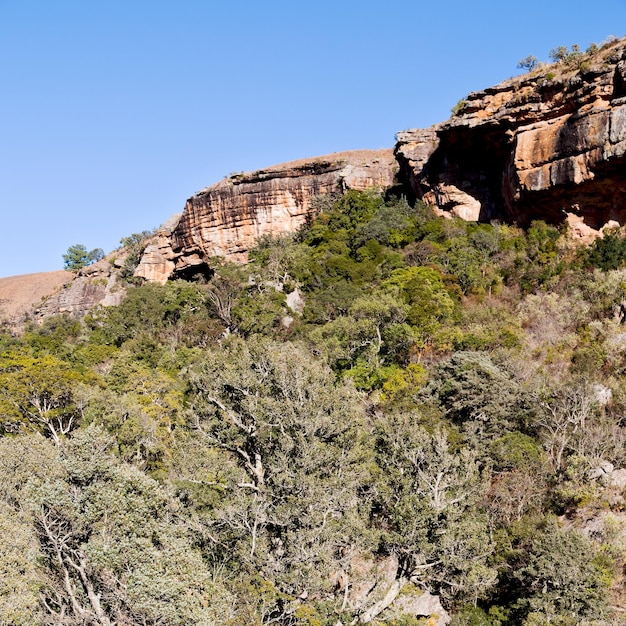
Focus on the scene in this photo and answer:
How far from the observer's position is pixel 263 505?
13.7 meters

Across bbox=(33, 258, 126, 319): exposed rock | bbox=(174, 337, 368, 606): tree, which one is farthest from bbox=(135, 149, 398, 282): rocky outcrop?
bbox=(174, 337, 368, 606): tree

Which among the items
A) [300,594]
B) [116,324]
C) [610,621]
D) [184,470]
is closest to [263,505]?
[300,594]

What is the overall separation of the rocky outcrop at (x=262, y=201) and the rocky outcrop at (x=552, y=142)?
33.3 feet

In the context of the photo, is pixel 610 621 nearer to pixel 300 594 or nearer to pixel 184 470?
pixel 300 594

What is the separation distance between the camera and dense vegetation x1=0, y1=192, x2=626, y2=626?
11.4 m

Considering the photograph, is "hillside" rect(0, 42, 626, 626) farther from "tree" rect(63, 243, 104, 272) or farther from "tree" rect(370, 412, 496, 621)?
"tree" rect(63, 243, 104, 272)

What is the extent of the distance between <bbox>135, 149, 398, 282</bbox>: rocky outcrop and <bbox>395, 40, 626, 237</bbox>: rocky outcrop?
10148 mm

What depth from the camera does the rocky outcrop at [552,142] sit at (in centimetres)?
3022

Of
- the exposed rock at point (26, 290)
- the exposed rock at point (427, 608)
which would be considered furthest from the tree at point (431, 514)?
the exposed rock at point (26, 290)

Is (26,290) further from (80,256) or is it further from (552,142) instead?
(552,142)

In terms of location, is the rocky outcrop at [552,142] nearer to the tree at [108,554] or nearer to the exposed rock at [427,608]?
the exposed rock at [427,608]

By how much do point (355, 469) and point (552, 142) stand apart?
23.5 m

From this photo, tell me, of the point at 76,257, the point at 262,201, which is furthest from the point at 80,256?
the point at 262,201

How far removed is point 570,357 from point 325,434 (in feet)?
45.2
